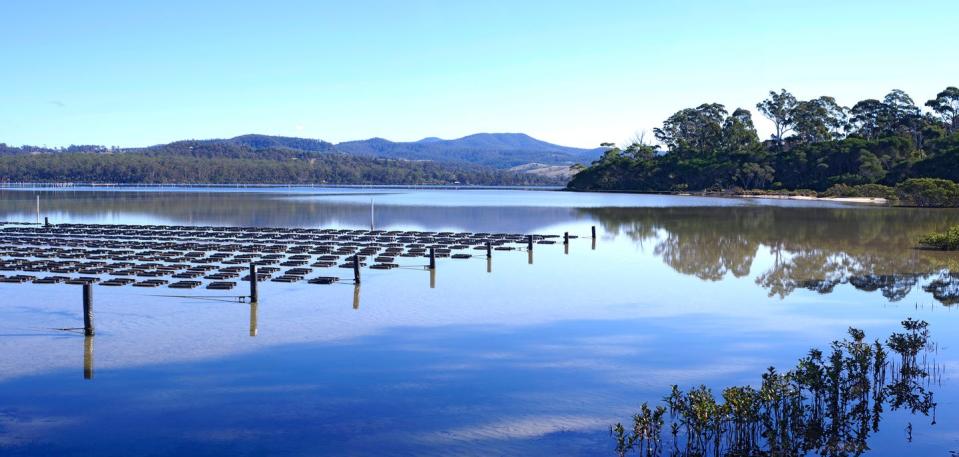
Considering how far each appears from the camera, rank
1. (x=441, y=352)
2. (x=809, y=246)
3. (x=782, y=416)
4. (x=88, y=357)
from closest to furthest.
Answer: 1. (x=782, y=416)
2. (x=88, y=357)
3. (x=441, y=352)
4. (x=809, y=246)

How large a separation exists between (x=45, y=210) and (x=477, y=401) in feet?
242

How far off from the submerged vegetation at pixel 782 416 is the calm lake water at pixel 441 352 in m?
0.37

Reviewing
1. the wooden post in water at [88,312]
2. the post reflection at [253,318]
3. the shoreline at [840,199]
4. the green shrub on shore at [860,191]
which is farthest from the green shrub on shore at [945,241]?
the green shrub on shore at [860,191]

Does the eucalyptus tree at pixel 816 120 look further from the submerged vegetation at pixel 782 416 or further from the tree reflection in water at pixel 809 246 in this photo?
the submerged vegetation at pixel 782 416

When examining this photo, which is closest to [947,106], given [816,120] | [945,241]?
[816,120]

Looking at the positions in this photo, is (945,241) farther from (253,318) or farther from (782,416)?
(253,318)

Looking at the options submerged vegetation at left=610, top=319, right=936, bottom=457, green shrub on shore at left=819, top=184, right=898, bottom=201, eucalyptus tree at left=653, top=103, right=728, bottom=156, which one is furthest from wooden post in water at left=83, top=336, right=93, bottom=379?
eucalyptus tree at left=653, top=103, right=728, bottom=156

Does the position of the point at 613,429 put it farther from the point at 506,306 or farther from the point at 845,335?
the point at 506,306

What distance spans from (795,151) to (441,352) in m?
105

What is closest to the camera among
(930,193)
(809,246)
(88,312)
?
(88,312)

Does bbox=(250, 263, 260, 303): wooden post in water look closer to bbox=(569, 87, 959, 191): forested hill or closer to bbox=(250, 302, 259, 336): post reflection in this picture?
bbox=(250, 302, 259, 336): post reflection

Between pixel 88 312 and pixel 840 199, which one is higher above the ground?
pixel 840 199

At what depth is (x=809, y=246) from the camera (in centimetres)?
3922

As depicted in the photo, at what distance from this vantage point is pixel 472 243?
41.4 m
